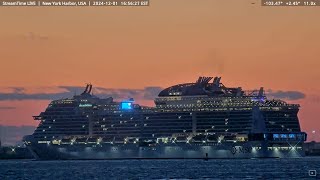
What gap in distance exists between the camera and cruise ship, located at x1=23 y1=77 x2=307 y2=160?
582 ft

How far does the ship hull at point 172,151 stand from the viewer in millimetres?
175750

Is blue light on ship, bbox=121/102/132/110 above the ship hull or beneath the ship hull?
above

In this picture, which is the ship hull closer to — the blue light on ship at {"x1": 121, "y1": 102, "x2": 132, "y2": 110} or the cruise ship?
the cruise ship

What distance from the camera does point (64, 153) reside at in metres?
189

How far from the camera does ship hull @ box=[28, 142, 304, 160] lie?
17575 cm

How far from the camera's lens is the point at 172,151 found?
586ft

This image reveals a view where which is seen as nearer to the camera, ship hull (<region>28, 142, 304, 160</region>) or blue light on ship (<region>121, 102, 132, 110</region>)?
ship hull (<region>28, 142, 304, 160</region>)

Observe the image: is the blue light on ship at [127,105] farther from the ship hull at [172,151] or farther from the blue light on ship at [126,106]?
the ship hull at [172,151]

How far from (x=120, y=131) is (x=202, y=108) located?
16078mm

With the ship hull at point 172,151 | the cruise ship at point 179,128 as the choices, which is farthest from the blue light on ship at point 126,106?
the ship hull at point 172,151

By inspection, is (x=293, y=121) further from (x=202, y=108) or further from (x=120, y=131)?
(x=120, y=131)

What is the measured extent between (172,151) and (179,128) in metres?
6.46

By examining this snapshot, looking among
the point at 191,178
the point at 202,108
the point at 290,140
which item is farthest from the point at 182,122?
the point at 191,178

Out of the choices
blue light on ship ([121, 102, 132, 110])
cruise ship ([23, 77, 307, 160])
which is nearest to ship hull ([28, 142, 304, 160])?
cruise ship ([23, 77, 307, 160])
